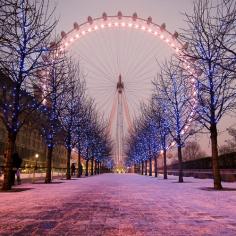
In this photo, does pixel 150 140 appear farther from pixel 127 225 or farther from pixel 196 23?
pixel 127 225

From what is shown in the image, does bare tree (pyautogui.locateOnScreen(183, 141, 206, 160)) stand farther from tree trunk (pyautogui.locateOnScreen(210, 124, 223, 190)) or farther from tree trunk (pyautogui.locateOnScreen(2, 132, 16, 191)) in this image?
tree trunk (pyautogui.locateOnScreen(2, 132, 16, 191))

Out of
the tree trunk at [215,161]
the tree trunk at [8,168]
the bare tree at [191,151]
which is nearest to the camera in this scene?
the tree trunk at [8,168]

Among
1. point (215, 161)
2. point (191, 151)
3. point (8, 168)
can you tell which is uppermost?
point (191, 151)

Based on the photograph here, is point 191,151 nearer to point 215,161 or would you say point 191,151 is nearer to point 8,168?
→ point 215,161

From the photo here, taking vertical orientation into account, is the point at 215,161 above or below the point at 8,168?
above

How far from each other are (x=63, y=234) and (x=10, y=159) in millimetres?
12455

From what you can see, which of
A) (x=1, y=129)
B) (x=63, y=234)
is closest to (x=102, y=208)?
(x=63, y=234)

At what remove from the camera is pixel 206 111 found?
68.3ft

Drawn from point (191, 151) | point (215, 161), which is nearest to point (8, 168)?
point (215, 161)

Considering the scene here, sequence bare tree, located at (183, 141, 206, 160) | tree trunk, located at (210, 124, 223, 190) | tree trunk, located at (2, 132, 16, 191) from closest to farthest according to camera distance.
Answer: tree trunk, located at (2, 132, 16, 191), tree trunk, located at (210, 124, 223, 190), bare tree, located at (183, 141, 206, 160)

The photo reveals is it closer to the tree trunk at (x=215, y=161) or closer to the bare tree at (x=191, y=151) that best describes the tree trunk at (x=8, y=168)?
the tree trunk at (x=215, y=161)

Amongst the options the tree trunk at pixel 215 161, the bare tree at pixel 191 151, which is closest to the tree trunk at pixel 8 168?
the tree trunk at pixel 215 161

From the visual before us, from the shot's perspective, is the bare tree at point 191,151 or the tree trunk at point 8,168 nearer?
the tree trunk at point 8,168

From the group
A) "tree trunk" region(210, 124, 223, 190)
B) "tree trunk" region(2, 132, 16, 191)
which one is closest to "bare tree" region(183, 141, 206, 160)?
"tree trunk" region(210, 124, 223, 190)
